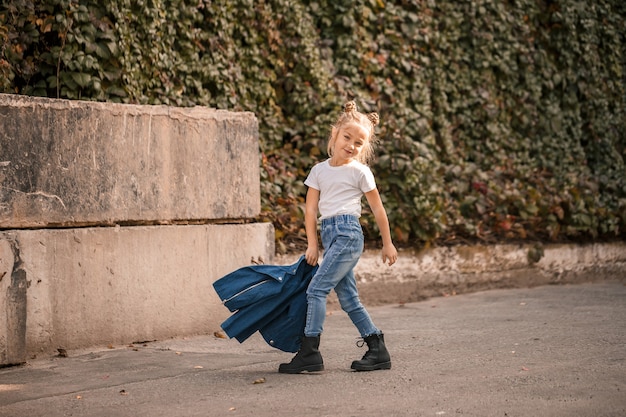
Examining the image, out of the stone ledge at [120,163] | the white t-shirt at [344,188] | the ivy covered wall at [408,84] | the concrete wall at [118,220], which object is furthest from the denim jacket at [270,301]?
the ivy covered wall at [408,84]

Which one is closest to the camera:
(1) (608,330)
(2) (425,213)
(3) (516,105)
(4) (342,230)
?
(4) (342,230)

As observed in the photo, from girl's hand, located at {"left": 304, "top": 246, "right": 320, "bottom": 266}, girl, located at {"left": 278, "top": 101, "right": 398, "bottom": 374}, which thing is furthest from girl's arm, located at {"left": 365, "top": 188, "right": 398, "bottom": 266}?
girl's hand, located at {"left": 304, "top": 246, "right": 320, "bottom": 266}

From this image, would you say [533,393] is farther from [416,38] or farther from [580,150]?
[580,150]

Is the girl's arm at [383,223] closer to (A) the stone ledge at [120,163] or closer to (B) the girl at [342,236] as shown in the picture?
(B) the girl at [342,236]

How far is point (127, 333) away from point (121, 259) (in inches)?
17.5

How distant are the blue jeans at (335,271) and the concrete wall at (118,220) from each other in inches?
51.8

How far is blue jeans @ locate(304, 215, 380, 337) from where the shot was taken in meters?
4.41

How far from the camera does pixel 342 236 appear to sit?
4.44 meters

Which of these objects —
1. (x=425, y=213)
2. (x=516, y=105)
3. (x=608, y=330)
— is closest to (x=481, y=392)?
(x=608, y=330)

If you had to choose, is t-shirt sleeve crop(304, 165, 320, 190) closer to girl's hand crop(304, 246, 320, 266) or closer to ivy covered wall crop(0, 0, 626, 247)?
girl's hand crop(304, 246, 320, 266)

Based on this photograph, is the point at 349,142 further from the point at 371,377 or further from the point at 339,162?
the point at 371,377

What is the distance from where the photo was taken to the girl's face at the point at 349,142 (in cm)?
449

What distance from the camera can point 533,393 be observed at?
12.6 feet

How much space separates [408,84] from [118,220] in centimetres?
374
